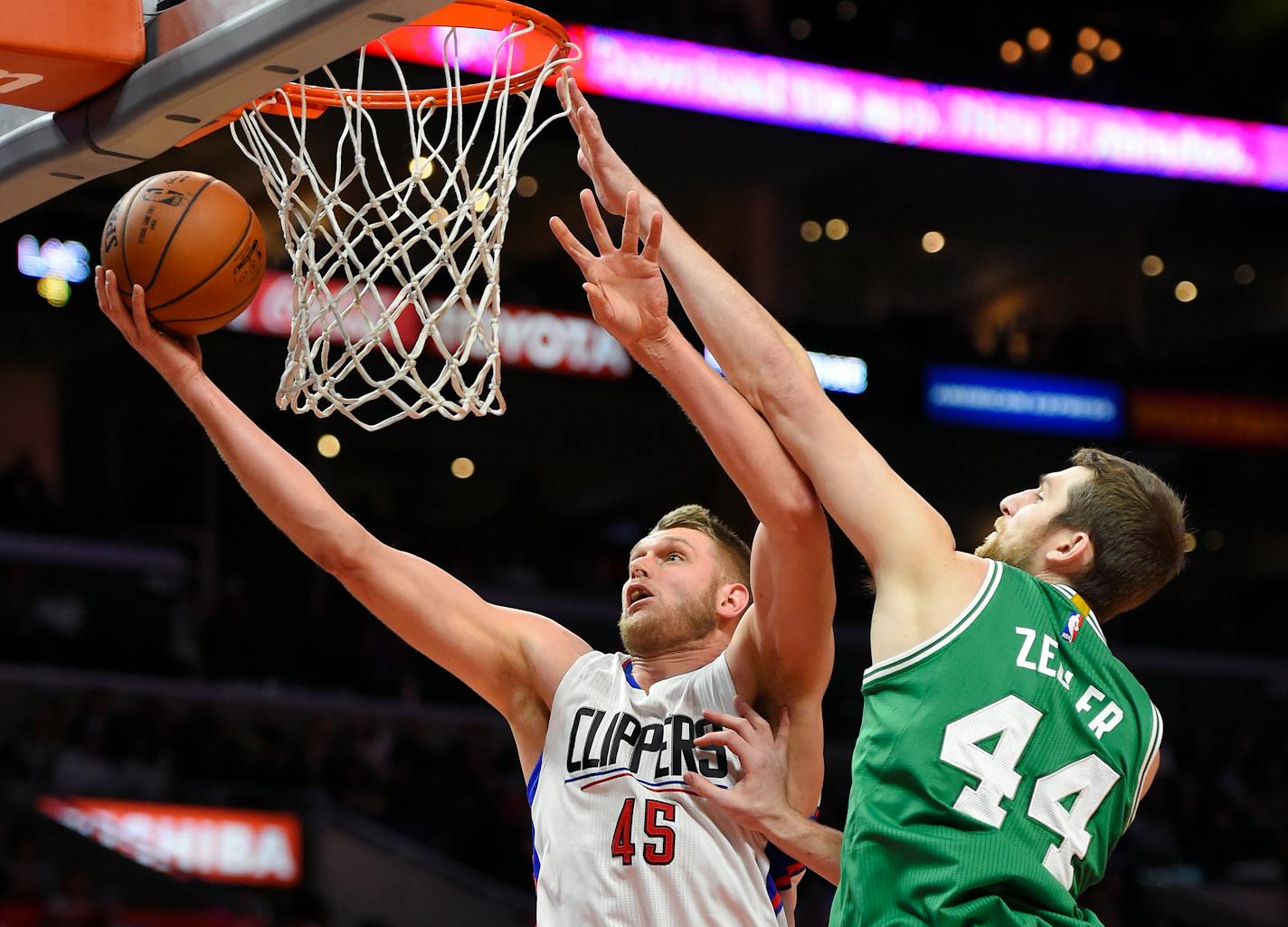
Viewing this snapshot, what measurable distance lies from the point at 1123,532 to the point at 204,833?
333 inches

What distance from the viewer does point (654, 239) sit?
2.94m

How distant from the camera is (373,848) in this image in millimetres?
10680

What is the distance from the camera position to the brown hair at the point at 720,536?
3836 mm

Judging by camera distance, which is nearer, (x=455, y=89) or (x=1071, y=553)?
(x=1071, y=553)

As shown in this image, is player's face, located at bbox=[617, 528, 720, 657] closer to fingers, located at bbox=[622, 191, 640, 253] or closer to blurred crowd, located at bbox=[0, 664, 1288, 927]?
fingers, located at bbox=[622, 191, 640, 253]

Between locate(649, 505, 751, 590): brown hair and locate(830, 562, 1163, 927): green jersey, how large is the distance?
3.65 feet

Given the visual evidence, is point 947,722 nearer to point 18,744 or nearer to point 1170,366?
point 18,744

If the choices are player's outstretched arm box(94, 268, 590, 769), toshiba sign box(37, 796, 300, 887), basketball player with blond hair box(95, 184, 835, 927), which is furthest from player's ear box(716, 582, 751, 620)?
toshiba sign box(37, 796, 300, 887)

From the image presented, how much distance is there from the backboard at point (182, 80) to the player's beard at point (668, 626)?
4.66 ft

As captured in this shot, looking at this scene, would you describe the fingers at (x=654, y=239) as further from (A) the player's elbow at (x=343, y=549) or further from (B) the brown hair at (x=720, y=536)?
(A) the player's elbow at (x=343, y=549)

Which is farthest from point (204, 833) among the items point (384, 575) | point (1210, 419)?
point (1210, 419)

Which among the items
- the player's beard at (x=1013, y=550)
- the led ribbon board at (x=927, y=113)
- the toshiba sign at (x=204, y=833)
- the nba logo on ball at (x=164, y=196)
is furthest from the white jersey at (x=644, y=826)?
the led ribbon board at (x=927, y=113)

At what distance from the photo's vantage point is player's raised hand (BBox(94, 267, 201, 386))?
3451 mm

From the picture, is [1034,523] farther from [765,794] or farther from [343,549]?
[343,549]
